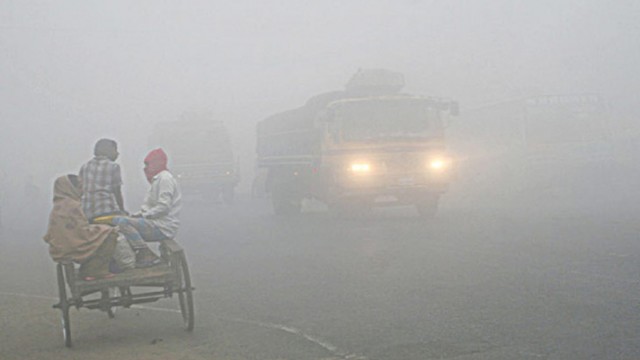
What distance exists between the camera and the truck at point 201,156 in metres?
31.2

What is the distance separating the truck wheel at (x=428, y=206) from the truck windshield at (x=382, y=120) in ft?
4.76

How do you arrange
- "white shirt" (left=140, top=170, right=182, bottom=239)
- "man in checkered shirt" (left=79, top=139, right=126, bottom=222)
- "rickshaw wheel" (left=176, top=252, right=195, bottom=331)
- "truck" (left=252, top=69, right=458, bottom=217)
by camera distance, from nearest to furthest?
1. "rickshaw wheel" (left=176, top=252, right=195, bottom=331)
2. "white shirt" (left=140, top=170, right=182, bottom=239)
3. "man in checkered shirt" (left=79, top=139, right=126, bottom=222)
4. "truck" (left=252, top=69, right=458, bottom=217)

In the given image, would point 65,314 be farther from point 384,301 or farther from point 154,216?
point 384,301

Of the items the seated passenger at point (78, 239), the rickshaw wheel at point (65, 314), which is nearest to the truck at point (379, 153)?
the seated passenger at point (78, 239)

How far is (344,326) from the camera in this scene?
7.30 metres

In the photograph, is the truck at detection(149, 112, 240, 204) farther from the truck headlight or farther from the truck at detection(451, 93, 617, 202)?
the truck headlight

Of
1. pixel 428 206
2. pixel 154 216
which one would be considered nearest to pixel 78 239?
pixel 154 216

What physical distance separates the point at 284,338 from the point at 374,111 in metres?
11.5

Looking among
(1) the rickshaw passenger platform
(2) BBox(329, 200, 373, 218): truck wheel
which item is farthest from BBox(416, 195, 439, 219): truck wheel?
(1) the rickshaw passenger platform

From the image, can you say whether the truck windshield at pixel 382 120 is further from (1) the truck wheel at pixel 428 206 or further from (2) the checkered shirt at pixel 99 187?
(2) the checkered shirt at pixel 99 187

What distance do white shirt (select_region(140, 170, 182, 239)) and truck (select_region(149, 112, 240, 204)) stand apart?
23.4 metres

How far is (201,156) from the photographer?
31.9 meters

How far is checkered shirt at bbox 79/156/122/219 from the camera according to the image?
7914 mm

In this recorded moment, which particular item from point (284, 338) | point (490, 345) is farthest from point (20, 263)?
point (490, 345)
